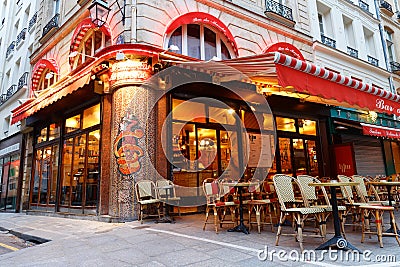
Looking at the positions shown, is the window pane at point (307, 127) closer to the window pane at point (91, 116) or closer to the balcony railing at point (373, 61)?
the balcony railing at point (373, 61)

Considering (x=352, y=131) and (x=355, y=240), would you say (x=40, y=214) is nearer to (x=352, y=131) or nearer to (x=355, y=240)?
(x=355, y=240)

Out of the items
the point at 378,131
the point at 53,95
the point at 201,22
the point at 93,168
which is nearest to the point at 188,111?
the point at 201,22

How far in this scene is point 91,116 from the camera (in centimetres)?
732

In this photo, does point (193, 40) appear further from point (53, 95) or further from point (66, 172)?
point (66, 172)

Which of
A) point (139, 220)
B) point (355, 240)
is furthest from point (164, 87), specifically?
point (355, 240)

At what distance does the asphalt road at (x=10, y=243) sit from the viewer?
449cm

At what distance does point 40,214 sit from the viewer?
8.61 metres

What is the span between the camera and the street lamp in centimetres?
646

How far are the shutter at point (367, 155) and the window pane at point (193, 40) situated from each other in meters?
7.22

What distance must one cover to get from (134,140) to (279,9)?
7.35 metres

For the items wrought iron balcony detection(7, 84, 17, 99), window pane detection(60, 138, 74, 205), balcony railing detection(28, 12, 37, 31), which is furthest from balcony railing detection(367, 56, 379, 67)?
wrought iron balcony detection(7, 84, 17, 99)

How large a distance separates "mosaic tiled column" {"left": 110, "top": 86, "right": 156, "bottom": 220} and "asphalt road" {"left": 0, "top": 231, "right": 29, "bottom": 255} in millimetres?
1658

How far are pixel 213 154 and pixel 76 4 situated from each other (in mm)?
6385

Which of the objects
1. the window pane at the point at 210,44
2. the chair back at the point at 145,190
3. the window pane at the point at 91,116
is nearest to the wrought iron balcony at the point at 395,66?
the window pane at the point at 210,44
